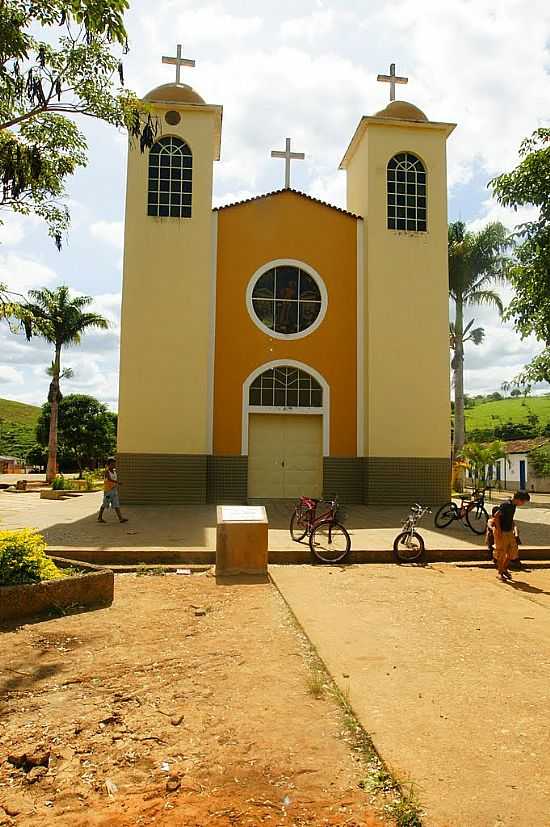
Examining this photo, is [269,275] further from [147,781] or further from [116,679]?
[147,781]

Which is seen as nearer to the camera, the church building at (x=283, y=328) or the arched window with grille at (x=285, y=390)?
the church building at (x=283, y=328)

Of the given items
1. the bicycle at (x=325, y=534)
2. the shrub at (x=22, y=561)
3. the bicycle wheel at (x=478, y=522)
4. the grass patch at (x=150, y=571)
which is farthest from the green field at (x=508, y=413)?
the shrub at (x=22, y=561)

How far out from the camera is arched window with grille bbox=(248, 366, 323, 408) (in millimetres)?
17172

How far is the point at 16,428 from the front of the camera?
319 feet

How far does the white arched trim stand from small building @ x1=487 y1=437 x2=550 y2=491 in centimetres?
2683

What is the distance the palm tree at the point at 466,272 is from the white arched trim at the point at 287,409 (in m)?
10.8

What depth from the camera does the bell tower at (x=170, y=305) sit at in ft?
52.9

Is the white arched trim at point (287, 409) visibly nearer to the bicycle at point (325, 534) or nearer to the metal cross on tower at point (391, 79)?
the bicycle at point (325, 534)

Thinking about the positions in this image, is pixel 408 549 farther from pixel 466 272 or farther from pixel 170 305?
pixel 466 272

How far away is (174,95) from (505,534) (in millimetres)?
14563

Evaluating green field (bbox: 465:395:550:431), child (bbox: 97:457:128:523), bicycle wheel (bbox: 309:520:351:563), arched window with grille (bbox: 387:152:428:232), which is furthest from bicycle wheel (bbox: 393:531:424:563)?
green field (bbox: 465:395:550:431)

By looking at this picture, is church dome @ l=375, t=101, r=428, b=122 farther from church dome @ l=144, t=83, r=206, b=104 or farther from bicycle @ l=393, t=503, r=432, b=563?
bicycle @ l=393, t=503, r=432, b=563

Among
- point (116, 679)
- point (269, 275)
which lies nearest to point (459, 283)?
point (269, 275)

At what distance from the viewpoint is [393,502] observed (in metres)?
16.7
